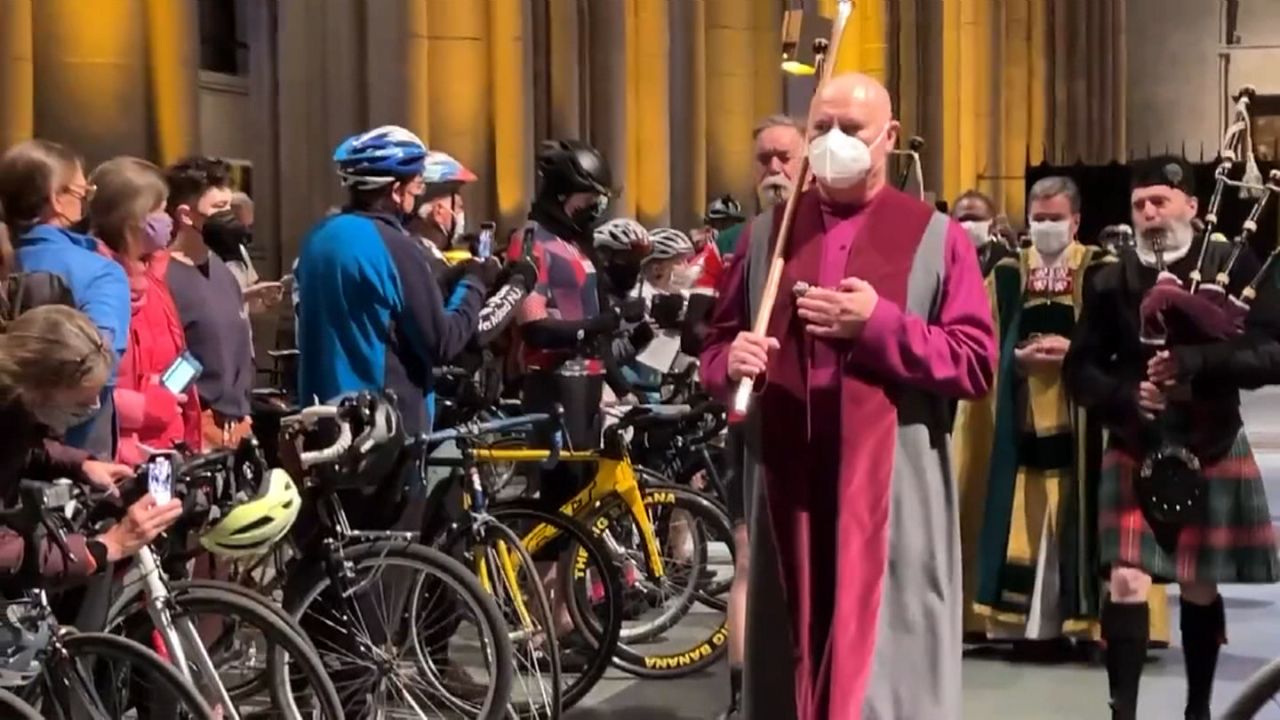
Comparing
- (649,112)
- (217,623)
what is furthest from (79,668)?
(649,112)

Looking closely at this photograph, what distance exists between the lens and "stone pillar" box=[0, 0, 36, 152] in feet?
29.6

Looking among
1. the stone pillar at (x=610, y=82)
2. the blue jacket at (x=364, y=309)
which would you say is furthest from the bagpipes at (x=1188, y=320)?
the stone pillar at (x=610, y=82)

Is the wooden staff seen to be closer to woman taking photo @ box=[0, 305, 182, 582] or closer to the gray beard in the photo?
woman taking photo @ box=[0, 305, 182, 582]

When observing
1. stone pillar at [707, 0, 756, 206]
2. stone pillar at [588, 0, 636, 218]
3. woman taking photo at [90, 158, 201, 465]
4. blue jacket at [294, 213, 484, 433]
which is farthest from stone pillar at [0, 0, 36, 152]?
stone pillar at [707, 0, 756, 206]

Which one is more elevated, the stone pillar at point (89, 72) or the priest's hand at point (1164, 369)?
the stone pillar at point (89, 72)

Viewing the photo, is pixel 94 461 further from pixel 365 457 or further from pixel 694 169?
pixel 694 169

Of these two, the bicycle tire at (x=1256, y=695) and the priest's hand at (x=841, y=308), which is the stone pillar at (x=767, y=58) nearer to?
the priest's hand at (x=841, y=308)

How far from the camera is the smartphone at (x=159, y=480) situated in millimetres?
4445

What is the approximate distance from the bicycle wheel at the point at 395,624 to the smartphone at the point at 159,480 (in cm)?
100

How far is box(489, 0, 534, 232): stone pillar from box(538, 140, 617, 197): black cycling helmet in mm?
6431

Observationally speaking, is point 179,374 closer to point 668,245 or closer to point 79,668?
point 79,668

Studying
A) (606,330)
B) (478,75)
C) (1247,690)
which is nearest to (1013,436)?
(606,330)

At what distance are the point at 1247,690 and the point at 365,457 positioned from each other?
247 centimetres

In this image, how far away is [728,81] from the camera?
2062 cm
